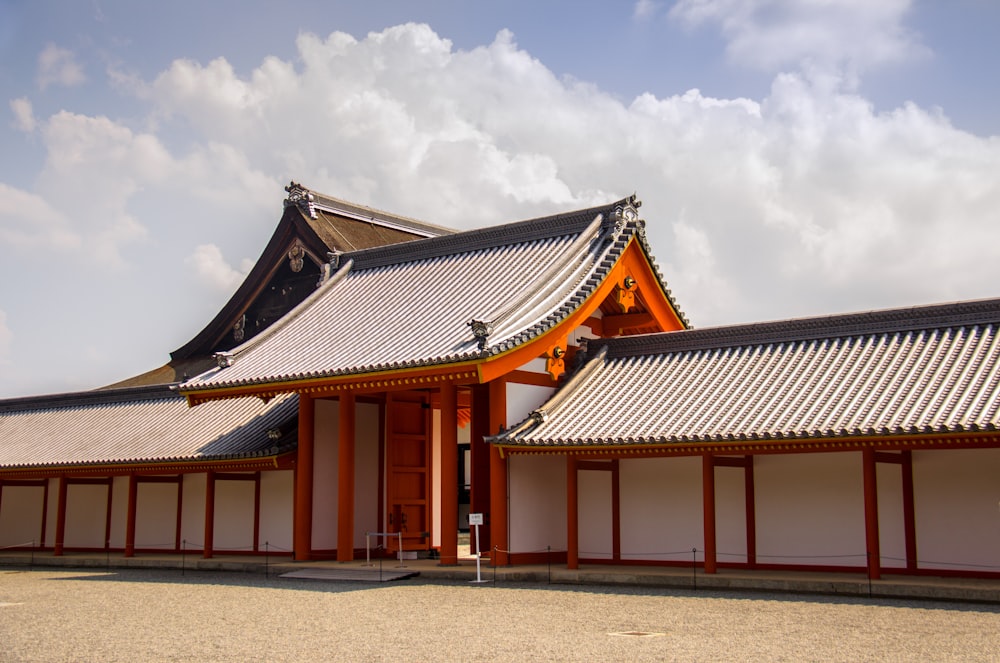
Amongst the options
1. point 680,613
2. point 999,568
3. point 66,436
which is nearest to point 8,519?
point 66,436

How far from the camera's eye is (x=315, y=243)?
30406 millimetres

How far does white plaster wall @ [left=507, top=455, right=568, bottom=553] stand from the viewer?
20.1m

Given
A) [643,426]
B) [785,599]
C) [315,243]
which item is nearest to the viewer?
[785,599]

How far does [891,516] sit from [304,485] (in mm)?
11379

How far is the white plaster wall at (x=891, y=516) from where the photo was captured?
1708 cm

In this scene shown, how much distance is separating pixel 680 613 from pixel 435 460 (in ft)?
40.3

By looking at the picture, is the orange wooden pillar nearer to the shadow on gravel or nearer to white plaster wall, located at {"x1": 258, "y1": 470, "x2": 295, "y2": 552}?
white plaster wall, located at {"x1": 258, "y1": 470, "x2": 295, "y2": 552}

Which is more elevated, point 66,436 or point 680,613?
point 66,436

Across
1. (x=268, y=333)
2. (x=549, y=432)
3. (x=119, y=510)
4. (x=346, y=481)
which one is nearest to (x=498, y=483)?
(x=549, y=432)

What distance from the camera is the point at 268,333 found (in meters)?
24.9

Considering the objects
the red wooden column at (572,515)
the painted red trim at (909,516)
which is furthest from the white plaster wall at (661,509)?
the painted red trim at (909,516)

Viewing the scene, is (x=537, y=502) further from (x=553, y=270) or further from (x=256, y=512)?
(x=256, y=512)

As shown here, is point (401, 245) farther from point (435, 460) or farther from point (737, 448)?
point (737, 448)

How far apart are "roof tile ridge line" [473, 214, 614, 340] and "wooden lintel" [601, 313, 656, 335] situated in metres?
1.89
